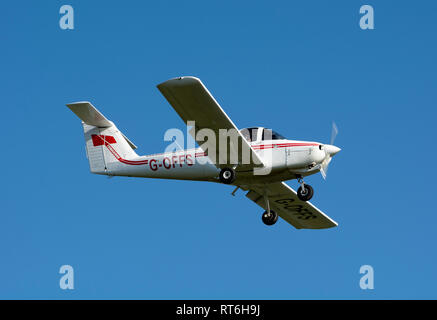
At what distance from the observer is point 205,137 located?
20.8 meters

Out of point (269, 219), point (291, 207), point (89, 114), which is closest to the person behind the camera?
point (269, 219)

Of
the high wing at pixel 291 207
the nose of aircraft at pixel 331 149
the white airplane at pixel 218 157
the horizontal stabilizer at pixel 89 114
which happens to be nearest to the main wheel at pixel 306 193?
the white airplane at pixel 218 157

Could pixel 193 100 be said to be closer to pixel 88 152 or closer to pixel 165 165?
pixel 165 165

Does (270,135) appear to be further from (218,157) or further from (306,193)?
(306,193)

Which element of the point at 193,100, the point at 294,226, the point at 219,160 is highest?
the point at 193,100

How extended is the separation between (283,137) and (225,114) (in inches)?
87.8

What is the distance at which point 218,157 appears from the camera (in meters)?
21.3

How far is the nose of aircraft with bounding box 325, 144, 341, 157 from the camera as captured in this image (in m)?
21.2

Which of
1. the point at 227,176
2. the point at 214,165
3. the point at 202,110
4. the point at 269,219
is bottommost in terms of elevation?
the point at 269,219

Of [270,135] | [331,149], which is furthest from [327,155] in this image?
[270,135]

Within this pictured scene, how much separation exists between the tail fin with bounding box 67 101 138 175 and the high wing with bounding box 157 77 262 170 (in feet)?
11.7

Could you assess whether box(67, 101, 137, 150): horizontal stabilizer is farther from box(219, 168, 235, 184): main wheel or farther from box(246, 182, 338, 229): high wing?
box(246, 182, 338, 229): high wing

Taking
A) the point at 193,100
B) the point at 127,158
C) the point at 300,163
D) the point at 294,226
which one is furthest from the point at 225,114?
the point at 294,226

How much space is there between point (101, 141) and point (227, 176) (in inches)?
194
